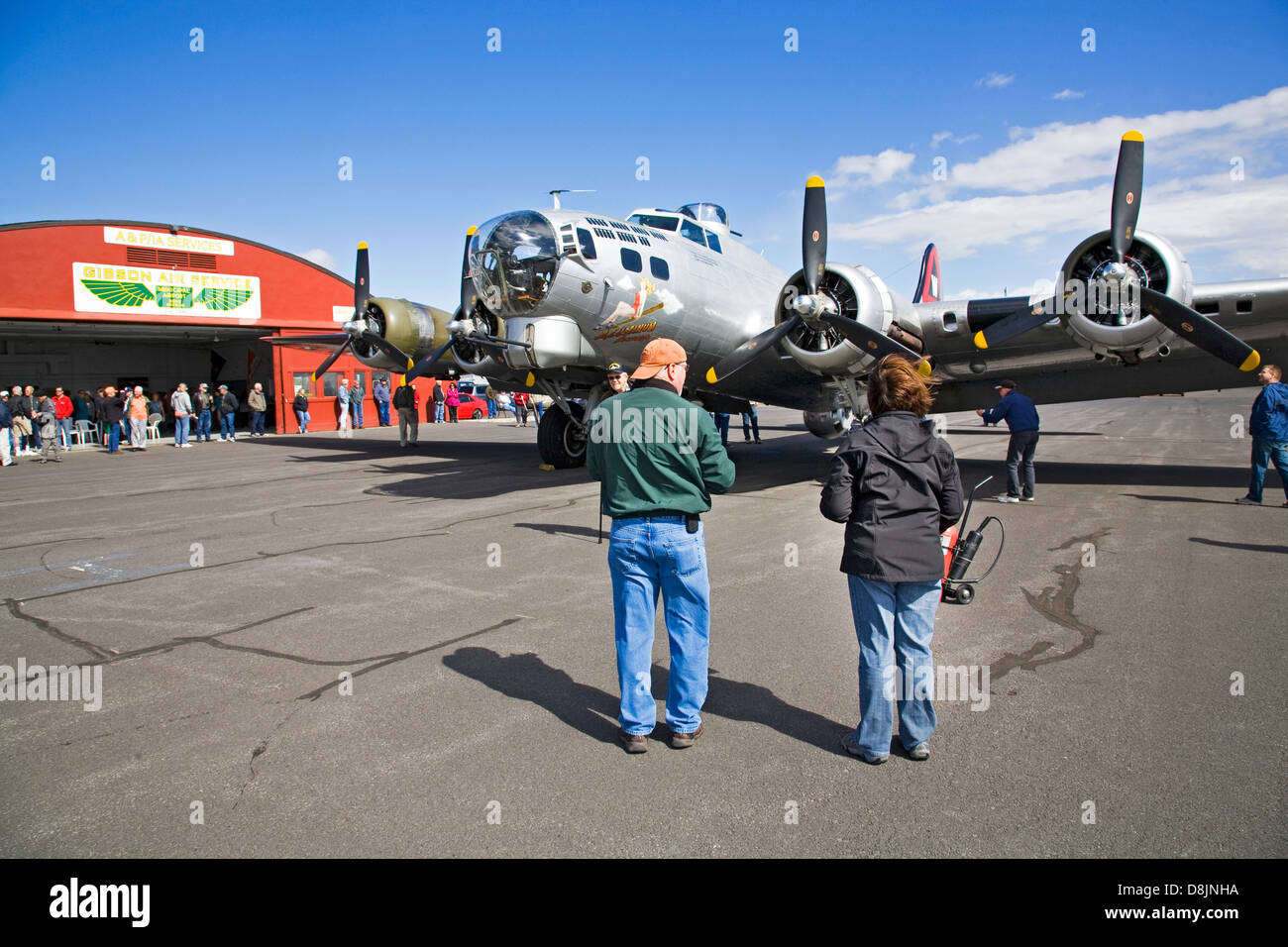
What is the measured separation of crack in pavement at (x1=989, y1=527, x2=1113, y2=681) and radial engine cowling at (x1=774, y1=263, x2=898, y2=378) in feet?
17.1

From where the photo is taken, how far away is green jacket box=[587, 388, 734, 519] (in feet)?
12.9

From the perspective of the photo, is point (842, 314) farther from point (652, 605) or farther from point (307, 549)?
point (652, 605)

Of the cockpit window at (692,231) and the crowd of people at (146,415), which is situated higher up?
the cockpit window at (692,231)

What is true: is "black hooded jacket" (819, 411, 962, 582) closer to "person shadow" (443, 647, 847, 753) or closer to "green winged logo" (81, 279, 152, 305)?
"person shadow" (443, 647, 847, 753)

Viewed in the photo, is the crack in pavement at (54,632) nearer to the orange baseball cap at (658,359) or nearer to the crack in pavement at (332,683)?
→ the crack in pavement at (332,683)

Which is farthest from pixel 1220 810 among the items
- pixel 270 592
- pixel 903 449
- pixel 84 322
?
pixel 84 322

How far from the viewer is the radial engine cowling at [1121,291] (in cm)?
1113

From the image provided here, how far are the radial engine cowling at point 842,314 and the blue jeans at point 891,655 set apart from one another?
9246 mm

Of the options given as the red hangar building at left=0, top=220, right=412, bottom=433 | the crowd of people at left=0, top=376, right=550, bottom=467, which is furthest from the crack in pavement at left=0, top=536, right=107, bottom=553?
the red hangar building at left=0, top=220, right=412, bottom=433

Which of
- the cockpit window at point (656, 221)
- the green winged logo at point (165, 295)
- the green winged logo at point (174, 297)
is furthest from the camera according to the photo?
the green winged logo at point (174, 297)

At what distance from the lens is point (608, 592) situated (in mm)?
7012

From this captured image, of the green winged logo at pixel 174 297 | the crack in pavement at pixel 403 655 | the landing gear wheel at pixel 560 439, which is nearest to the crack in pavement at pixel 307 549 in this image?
the crack in pavement at pixel 403 655

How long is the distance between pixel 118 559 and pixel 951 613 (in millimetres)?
8598
